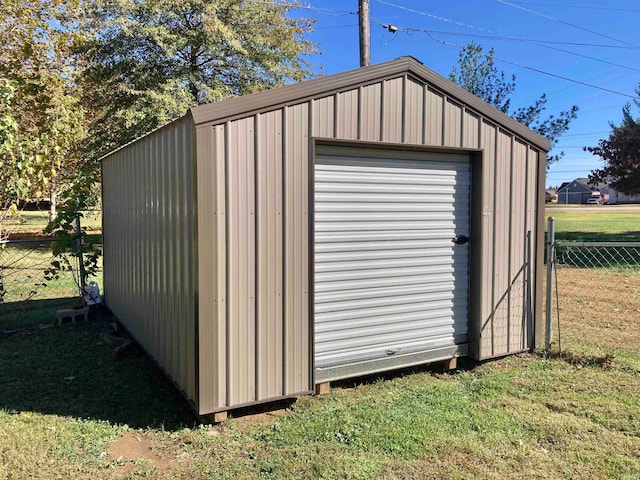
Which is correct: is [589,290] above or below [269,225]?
below

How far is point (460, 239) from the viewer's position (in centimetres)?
458

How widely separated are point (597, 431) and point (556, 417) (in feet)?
0.90

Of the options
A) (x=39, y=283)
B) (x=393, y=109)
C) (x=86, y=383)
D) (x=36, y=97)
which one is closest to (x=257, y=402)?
(x=86, y=383)

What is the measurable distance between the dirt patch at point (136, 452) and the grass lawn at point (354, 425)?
0.01 m

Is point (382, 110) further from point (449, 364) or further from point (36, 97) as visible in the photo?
point (36, 97)

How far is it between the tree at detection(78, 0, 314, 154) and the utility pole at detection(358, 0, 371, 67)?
Result: 448 centimetres

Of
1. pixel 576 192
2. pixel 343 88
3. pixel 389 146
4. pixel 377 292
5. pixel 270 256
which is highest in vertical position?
pixel 576 192

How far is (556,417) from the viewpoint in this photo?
3.45 m

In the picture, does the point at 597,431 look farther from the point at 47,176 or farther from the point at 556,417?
the point at 47,176

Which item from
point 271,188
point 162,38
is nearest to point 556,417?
point 271,188

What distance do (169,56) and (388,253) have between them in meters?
10.7

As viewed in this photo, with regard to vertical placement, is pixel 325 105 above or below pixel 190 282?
above

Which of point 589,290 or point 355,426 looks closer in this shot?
point 355,426

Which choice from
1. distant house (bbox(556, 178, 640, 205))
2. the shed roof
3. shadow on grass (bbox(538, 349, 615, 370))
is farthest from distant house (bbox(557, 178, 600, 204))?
the shed roof
